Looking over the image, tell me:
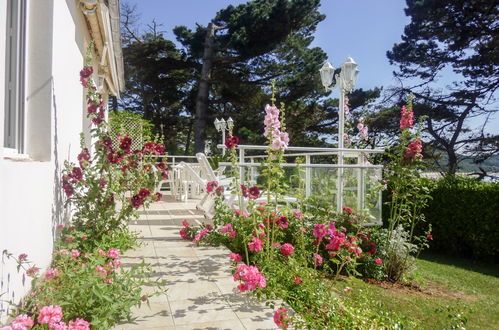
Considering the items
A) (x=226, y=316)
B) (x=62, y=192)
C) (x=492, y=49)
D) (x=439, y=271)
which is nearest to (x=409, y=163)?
(x=439, y=271)

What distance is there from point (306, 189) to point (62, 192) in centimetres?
279

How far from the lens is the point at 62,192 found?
3.42m

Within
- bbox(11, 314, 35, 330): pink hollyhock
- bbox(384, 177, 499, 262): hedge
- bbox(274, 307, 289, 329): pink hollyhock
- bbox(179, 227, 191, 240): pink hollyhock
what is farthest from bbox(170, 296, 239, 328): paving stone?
bbox(384, 177, 499, 262): hedge

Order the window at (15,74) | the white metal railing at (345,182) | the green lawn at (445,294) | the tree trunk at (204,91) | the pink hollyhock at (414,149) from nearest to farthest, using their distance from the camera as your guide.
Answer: the window at (15,74) → the green lawn at (445,294) → the pink hollyhock at (414,149) → the white metal railing at (345,182) → the tree trunk at (204,91)

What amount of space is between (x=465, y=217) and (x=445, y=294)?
2.90 m

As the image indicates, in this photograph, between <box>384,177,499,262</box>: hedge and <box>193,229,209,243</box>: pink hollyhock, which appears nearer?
<box>193,229,209,243</box>: pink hollyhock

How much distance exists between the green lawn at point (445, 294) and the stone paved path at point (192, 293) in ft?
2.91

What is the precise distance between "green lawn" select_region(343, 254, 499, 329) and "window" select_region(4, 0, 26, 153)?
8.83 feet

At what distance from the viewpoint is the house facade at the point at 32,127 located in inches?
80.6

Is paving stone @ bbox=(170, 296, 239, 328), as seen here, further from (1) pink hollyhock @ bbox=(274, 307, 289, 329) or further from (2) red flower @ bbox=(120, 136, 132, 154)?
(2) red flower @ bbox=(120, 136, 132, 154)

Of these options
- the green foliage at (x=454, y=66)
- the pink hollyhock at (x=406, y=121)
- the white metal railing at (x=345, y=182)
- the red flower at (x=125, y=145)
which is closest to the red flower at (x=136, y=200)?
the red flower at (x=125, y=145)

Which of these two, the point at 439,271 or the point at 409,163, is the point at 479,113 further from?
the point at 409,163

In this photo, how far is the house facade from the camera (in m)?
2.05

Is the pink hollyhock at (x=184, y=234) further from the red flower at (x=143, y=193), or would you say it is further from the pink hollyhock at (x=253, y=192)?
the pink hollyhock at (x=253, y=192)
